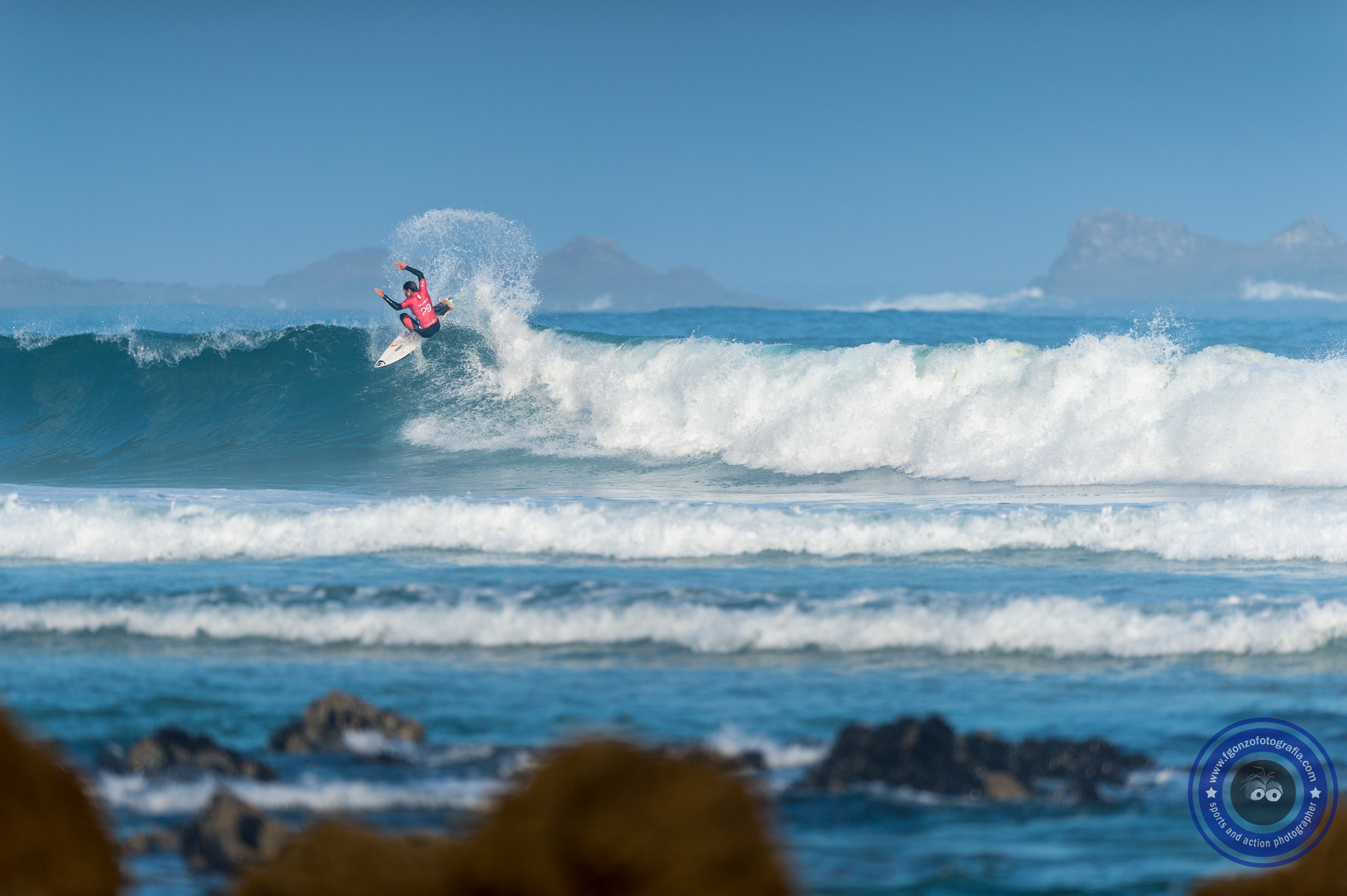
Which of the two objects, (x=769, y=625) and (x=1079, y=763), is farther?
(x=769, y=625)

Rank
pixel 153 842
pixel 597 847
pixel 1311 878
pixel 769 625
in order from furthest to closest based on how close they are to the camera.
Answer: pixel 769 625 → pixel 153 842 → pixel 1311 878 → pixel 597 847

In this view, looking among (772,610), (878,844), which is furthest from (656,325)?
(878,844)

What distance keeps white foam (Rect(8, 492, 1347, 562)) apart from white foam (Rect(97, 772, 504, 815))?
4.83 meters

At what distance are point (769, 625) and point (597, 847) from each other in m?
5.17

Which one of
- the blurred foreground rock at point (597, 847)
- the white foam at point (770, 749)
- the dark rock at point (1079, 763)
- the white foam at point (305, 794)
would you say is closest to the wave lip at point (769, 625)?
the white foam at point (770, 749)

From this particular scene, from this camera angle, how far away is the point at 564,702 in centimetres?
563

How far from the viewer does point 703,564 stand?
8977mm

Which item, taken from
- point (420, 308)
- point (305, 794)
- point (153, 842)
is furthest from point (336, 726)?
point (420, 308)

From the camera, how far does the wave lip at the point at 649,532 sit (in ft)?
31.0

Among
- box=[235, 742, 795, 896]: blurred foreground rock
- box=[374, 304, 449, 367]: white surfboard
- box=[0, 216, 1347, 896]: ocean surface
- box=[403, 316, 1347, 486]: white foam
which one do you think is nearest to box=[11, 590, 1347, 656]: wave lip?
box=[0, 216, 1347, 896]: ocean surface

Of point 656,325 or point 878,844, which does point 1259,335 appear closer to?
point 656,325

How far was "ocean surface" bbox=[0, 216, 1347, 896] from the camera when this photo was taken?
4.65 metres

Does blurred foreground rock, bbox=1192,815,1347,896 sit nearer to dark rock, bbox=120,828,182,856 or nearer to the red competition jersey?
dark rock, bbox=120,828,182,856

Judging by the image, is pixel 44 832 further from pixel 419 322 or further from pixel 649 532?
pixel 419 322
